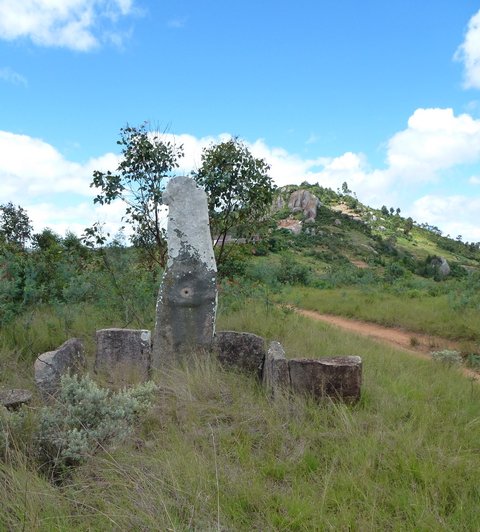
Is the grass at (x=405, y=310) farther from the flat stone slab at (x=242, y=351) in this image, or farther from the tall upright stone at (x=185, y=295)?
the flat stone slab at (x=242, y=351)

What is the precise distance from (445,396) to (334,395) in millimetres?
1399

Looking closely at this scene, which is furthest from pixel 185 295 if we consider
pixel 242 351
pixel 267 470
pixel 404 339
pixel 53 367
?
pixel 404 339

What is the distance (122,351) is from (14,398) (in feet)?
4.18

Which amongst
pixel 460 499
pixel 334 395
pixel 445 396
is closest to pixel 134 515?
pixel 460 499

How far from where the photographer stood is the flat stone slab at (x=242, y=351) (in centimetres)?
495

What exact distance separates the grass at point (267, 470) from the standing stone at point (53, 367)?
3.34 ft

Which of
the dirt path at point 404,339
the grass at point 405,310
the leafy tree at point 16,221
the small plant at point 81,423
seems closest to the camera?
the small plant at point 81,423

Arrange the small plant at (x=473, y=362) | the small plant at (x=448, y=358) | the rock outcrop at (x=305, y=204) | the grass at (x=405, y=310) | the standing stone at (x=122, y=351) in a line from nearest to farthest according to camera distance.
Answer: the standing stone at (x=122, y=351) → the small plant at (x=448, y=358) → the small plant at (x=473, y=362) → the grass at (x=405, y=310) → the rock outcrop at (x=305, y=204)

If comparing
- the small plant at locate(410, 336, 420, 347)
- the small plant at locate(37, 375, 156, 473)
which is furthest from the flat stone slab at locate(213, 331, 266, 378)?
the small plant at locate(410, 336, 420, 347)

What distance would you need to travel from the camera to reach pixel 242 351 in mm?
5008

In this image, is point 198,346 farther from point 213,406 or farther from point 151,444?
point 151,444

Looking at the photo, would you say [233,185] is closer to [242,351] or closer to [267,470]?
[242,351]

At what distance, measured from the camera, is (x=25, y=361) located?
17.7ft

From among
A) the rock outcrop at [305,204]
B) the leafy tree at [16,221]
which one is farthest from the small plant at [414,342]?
the rock outcrop at [305,204]
